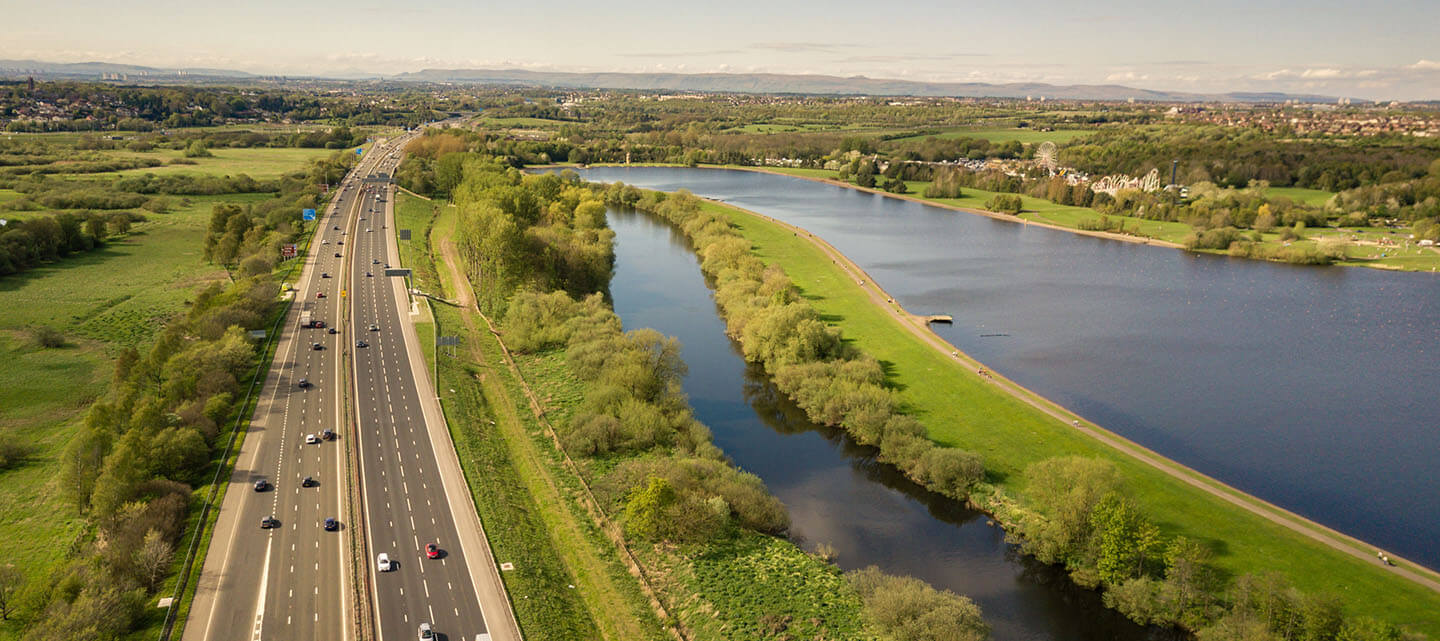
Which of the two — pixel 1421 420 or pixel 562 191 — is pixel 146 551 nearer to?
pixel 1421 420

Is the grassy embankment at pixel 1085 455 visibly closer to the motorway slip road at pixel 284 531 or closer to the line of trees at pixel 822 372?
the line of trees at pixel 822 372

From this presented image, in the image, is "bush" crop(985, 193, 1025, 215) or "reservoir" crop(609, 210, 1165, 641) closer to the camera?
"reservoir" crop(609, 210, 1165, 641)

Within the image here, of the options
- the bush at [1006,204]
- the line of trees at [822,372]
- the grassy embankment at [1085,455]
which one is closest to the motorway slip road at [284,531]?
the line of trees at [822,372]

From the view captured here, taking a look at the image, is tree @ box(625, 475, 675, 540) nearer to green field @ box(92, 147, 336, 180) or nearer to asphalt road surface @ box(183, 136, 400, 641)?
asphalt road surface @ box(183, 136, 400, 641)

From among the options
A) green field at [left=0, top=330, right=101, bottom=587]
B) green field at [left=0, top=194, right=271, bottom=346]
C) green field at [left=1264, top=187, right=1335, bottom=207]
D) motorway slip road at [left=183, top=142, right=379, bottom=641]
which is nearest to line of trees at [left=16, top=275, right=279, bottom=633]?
green field at [left=0, top=330, right=101, bottom=587]

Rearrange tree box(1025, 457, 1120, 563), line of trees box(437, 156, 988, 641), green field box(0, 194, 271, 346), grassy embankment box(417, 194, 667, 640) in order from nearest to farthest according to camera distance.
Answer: line of trees box(437, 156, 988, 641), grassy embankment box(417, 194, 667, 640), tree box(1025, 457, 1120, 563), green field box(0, 194, 271, 346)

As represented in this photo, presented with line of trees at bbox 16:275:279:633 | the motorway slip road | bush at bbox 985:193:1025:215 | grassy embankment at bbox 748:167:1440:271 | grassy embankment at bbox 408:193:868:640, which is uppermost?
bush at bbox 985:193:1025:215

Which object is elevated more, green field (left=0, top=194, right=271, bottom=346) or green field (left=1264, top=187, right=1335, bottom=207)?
green field (left=1264, top=187, right=1335, bottom=207)

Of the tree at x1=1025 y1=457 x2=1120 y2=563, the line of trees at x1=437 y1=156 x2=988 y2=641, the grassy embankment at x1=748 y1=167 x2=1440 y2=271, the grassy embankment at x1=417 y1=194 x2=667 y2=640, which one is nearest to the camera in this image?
the line of trees at x1=437 y1=156 x2=988 y2=641
